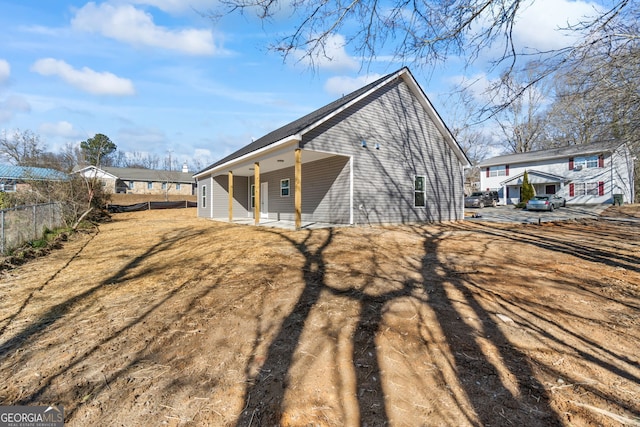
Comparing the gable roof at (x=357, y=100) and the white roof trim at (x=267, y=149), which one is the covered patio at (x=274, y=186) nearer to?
the white roof trim at (x=267, y=149)

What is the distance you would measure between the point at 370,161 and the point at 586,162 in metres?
27.0

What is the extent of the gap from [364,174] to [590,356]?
9.29 metres

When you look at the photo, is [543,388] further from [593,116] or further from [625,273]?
[593,116]

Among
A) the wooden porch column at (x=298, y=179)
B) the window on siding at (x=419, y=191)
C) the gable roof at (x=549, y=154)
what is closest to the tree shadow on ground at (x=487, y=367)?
the wooden porch column at (x=298, y=179)

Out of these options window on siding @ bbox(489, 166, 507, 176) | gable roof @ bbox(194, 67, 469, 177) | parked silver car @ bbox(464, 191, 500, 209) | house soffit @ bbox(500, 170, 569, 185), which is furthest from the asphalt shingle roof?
window on siding @ bbox(489, 166, 507, 176)

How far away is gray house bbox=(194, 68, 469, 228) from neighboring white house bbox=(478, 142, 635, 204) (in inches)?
717

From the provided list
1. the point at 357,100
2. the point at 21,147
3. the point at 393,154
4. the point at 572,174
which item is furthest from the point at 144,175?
the point at 572,174

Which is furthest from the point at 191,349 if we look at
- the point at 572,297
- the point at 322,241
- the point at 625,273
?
the point at 625,273

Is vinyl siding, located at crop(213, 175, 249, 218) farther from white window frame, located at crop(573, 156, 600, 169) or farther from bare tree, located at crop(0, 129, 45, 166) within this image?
white window frame, located at crop(573, 156, 600, 169)

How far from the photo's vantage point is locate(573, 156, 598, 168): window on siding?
26188mm

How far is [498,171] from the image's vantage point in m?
34.2

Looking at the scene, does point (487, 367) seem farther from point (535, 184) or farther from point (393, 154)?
point (535, 184)

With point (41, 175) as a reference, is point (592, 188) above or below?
below

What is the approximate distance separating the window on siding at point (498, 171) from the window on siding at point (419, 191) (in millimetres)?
A: 26125
